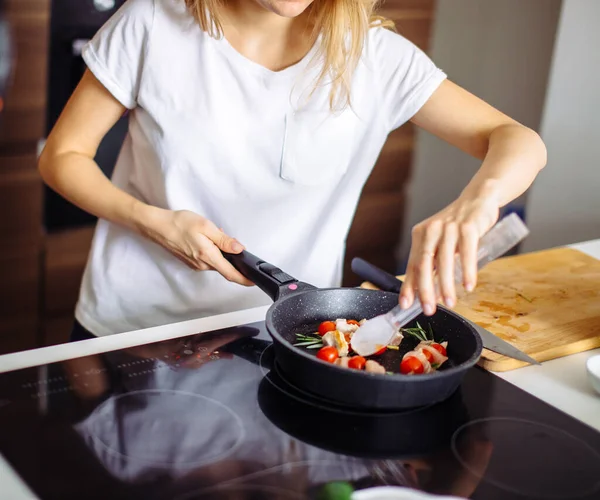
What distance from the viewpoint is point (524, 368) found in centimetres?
114

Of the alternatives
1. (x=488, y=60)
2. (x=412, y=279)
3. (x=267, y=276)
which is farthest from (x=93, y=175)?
(x=488, y=60)

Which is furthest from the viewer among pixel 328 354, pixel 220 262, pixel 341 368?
pixel 220 262

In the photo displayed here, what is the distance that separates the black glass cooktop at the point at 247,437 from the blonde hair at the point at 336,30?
0.62 m

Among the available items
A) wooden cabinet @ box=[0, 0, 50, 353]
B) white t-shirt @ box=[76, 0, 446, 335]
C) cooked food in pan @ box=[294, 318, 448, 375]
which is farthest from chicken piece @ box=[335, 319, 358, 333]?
wooden cabinet @ box=[0, 0, 50, 353]

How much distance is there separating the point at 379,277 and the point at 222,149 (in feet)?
1.20

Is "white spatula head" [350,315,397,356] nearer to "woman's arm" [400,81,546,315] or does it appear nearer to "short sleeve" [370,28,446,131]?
"woman's arm" [400,81,546,315]

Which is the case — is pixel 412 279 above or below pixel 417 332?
above

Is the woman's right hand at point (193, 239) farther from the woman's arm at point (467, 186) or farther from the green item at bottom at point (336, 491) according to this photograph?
the green item at bottom at point (336, 491)

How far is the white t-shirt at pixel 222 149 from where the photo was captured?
142 cm

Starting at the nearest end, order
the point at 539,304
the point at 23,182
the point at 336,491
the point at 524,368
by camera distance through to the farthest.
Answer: the point at 336,491, the point at 524,368, the point at 539,304, the point at 23,182

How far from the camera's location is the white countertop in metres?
1.04

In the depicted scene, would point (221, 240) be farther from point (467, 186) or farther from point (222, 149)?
point (467, 186)

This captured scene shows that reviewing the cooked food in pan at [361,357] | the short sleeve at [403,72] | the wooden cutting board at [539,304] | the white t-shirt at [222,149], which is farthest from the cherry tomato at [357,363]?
the short sleeve at [403,72]

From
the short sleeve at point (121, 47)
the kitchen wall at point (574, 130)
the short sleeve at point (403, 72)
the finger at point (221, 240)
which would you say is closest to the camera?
the finger at point (221, 240)
